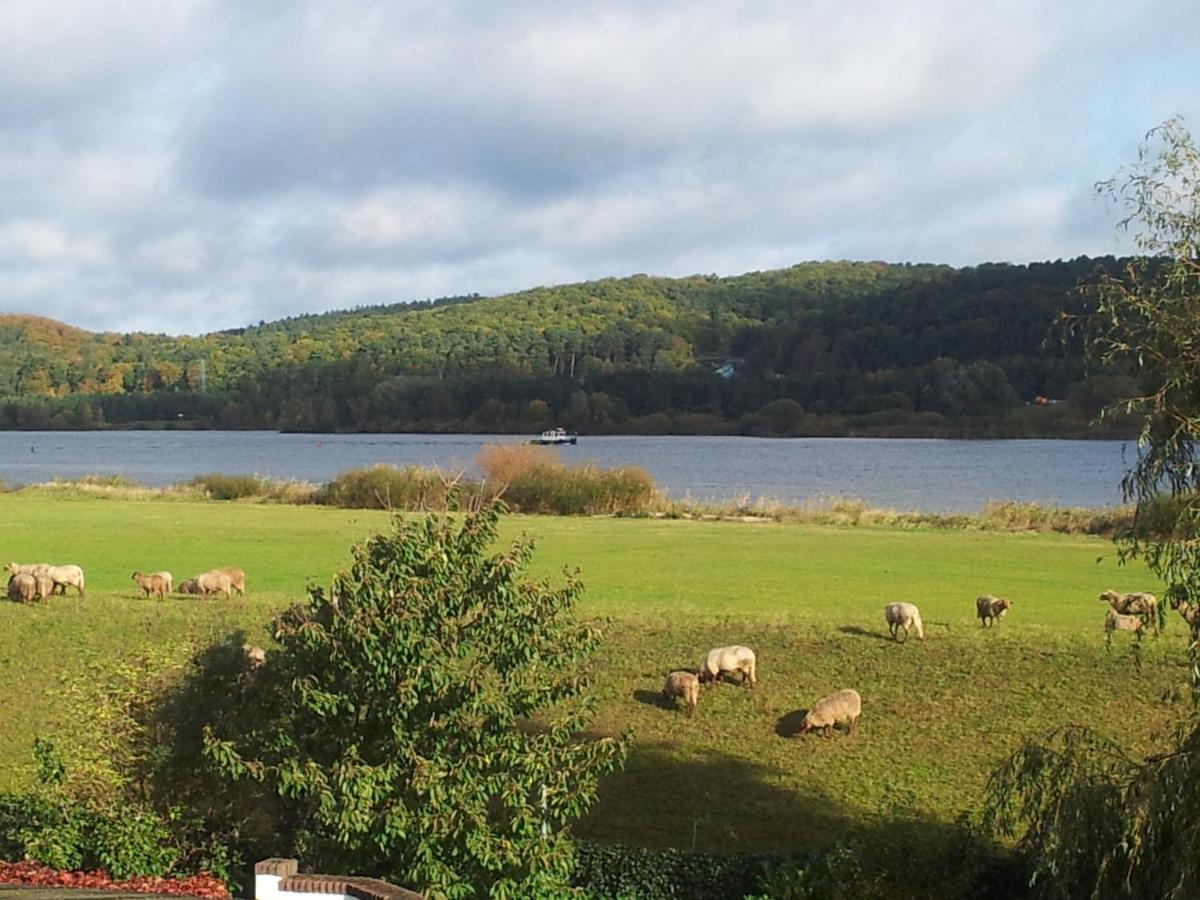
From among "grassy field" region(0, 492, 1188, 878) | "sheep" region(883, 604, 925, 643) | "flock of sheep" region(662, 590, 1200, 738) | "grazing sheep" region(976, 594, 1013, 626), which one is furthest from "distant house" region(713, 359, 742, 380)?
"sheep" region(883, 604, 925, 643)

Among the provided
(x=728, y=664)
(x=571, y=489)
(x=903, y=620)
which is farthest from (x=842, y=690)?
(x=571, y=489)

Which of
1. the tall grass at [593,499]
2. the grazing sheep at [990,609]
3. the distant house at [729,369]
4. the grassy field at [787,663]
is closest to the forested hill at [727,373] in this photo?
the distant house at [729,369]

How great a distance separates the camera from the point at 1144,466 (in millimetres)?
10562

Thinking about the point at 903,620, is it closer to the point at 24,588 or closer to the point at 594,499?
the point at 24,588

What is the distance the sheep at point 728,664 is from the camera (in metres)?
20.3

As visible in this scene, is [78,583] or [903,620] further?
[78,583]

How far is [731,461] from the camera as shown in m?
113

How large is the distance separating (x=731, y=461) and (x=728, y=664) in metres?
92.7

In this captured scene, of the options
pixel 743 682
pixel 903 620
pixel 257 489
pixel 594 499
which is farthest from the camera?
pixel 257 489

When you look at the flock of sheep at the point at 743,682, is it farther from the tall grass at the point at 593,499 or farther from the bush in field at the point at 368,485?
the bush in field at the point at 368,485

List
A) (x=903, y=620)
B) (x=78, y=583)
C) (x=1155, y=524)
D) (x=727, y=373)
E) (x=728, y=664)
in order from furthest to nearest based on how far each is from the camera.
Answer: (x=727, y=373) < (x=78, y=583) < (x=903, y=620) < (x=728, y=664) < (x=1155, y=524)

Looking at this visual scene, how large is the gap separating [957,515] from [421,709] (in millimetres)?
40808

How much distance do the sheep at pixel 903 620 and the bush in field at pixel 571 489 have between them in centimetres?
3055

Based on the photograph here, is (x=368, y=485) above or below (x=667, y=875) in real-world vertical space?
above
